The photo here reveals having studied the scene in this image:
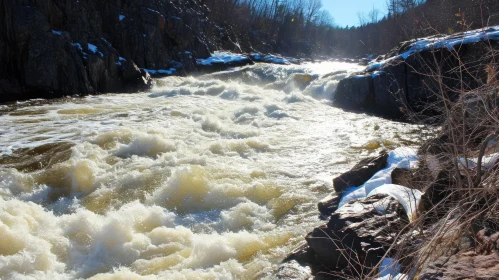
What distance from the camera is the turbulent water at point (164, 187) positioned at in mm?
4801

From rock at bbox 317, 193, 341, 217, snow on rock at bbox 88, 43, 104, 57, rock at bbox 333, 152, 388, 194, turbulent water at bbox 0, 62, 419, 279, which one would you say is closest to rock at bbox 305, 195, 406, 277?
turbulent water at bbox 0, 62, 419, 279

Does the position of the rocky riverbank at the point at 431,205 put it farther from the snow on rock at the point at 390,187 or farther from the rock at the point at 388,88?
the rock at the point at 388,88

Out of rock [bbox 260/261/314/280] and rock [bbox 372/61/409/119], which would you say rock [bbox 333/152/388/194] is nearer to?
rock [bbox 260/261/314/280]

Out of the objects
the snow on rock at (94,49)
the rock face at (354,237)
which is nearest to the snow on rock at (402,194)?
the rock face at (354,237)

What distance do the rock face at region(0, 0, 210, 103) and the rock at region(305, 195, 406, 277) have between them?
1677 cm

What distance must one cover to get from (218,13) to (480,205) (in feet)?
165

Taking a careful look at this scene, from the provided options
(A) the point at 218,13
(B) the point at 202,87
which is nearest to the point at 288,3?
(A) the point at 218,13

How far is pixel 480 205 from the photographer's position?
3.08 m

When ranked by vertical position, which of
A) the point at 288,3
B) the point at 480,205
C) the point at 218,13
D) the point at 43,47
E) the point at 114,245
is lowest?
the point at 114,245

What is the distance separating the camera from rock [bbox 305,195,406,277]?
13.3 feet

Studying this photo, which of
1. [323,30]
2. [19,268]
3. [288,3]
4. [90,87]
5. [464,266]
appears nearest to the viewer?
[464,266]

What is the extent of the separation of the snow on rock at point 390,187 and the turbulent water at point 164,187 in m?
0.74

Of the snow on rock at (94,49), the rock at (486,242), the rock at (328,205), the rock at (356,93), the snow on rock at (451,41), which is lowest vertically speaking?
the rock at (328,205)

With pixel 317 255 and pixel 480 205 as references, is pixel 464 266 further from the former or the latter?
pixel 317 255
